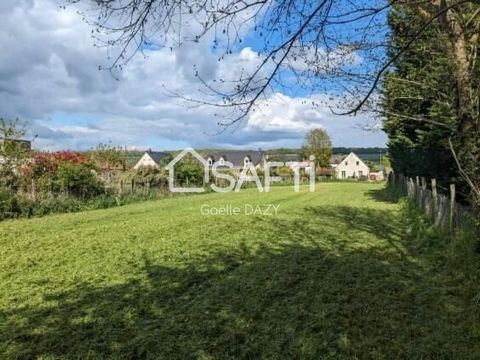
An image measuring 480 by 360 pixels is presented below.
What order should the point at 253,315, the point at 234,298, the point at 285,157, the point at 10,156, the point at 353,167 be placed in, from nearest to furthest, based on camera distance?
the point at 253,315 < the point at 234,298 < the point at 10,156 < the point at 285,157 < the point at 353,167

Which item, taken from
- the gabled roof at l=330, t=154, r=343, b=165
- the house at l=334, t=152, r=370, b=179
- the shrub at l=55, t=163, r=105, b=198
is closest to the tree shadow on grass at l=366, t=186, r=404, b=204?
the shrub at l=55, t=163, r=105, b=198

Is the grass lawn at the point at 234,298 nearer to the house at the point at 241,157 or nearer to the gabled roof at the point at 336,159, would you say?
the house at the point at 241,157

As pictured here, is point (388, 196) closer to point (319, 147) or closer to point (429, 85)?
point (429, 85)

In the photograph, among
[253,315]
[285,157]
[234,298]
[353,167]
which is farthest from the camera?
[353,167]

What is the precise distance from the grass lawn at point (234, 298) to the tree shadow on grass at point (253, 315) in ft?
0.04

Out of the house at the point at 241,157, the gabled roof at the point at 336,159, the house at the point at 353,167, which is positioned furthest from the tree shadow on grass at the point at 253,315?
the gabled roof at the point at 336,159

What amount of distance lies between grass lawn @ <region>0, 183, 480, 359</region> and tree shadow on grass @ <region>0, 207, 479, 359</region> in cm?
1

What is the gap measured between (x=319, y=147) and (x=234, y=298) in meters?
74.9

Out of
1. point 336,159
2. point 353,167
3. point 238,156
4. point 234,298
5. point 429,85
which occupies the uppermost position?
point 429,85

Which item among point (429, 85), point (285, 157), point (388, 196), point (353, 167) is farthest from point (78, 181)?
point (353, 167)

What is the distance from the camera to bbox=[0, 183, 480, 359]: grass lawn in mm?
3963

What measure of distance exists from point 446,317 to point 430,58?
5847mm

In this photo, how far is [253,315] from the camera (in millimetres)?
4688

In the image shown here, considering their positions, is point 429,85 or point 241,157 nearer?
point 429,85
